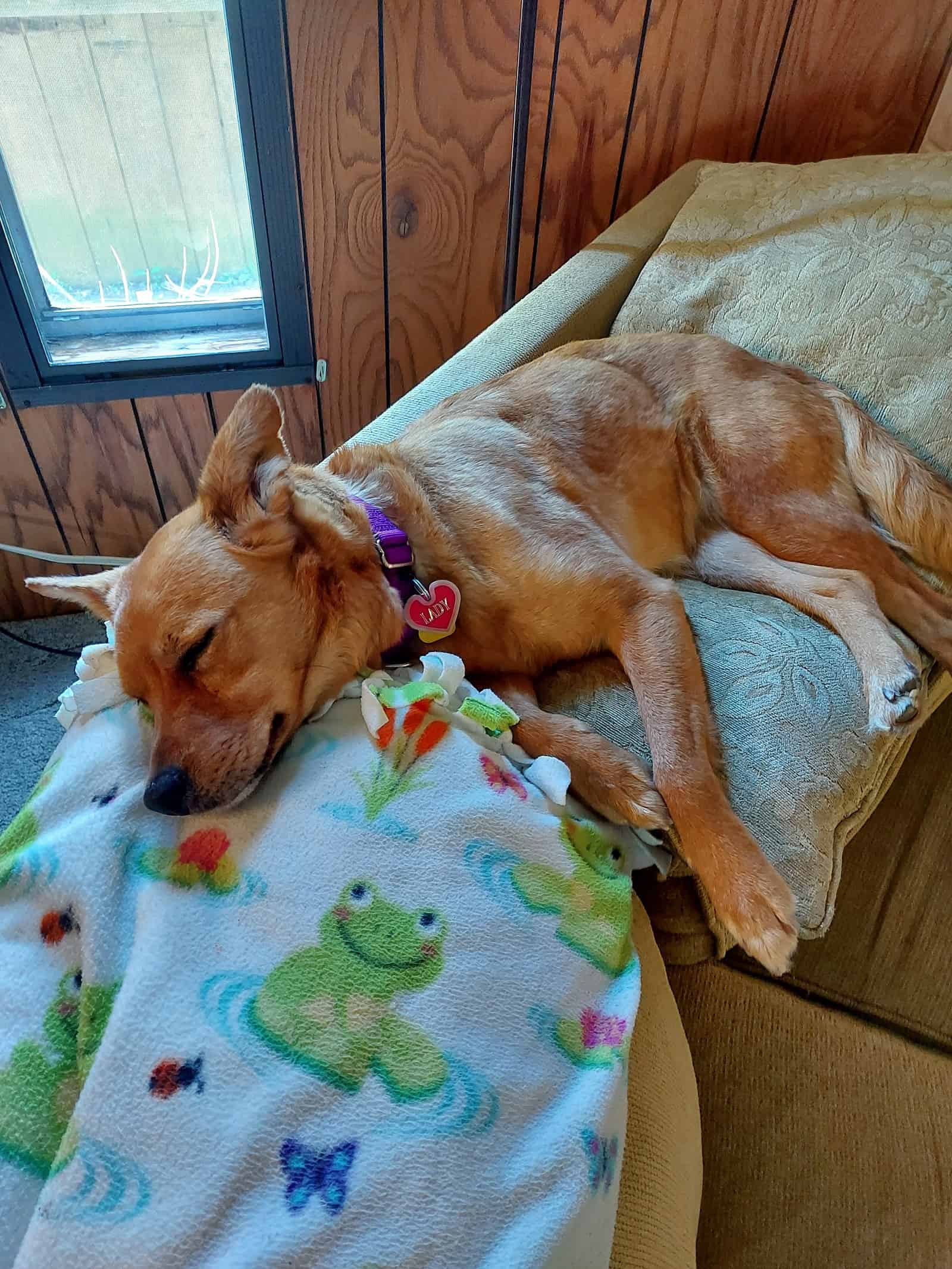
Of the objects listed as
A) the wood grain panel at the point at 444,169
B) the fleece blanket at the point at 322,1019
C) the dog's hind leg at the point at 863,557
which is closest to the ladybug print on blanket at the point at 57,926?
the fleece blanket at the point at 322,1019

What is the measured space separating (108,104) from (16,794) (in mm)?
2111

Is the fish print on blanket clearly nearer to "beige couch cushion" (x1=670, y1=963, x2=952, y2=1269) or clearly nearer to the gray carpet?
"beige couch cushion" (x1=670, y1=963, x2=952, y2=1269)

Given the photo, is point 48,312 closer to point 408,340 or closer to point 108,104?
point 108,104

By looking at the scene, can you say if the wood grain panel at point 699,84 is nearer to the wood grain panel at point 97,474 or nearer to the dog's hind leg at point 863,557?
the dog's hind leg at point 863,557

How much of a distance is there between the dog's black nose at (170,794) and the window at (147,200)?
1870 millimetres

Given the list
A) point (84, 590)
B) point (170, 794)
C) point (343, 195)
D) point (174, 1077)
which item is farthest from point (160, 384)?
point (174, 1077)

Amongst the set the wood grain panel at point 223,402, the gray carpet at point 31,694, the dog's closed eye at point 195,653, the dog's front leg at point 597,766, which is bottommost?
the gray carpet at point 31,694

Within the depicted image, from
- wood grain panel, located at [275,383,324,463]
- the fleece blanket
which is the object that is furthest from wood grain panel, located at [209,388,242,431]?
the fleece blanket

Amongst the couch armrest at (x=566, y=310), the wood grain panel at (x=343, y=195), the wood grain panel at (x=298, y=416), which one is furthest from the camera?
the wood grain panel at (x=298, y=416)

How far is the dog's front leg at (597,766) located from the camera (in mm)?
1263

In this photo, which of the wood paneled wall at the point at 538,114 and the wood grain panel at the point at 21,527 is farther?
the wood grain panel at the point at 21,527

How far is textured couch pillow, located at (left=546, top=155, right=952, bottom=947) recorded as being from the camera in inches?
49.0

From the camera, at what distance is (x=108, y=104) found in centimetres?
229

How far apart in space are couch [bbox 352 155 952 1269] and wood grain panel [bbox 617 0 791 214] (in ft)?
2.30
